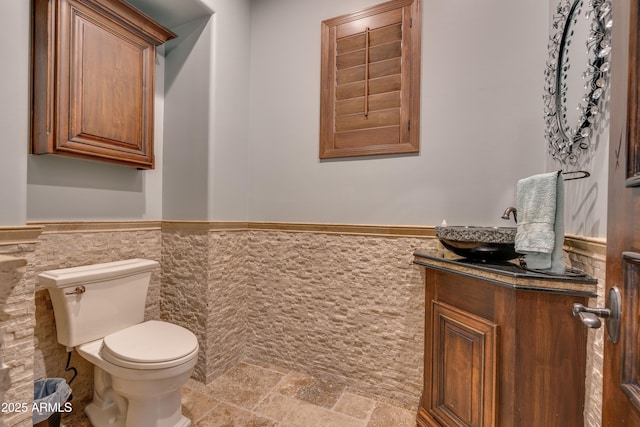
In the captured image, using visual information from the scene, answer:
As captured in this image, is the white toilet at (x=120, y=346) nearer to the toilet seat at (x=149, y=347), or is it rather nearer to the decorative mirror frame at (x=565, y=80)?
the toilet seat at (x=149, y=347)

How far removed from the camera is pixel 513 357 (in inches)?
40.4

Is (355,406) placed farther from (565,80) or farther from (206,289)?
(565,80)

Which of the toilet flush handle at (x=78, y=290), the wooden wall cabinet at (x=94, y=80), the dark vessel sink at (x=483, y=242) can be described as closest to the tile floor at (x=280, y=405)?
the toilet flush handle at (x=78, y=290)

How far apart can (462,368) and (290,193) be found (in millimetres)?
1491

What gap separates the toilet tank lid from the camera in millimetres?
1407

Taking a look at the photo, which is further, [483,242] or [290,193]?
[290,193]

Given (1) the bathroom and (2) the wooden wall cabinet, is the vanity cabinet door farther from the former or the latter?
(2) the wooden wall cabinet

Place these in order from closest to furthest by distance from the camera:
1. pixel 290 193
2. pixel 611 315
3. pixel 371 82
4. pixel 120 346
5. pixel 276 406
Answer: pixel 611 315 < pixel 120 346 < pixel 276 406 < pixel 371 82 < pixel 290 193

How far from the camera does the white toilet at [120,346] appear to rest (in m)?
1.34

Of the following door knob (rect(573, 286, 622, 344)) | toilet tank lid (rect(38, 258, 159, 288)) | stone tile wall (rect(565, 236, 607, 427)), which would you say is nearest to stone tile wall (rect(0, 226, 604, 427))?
toilet tank lid (rect(38, 258, 159, 288))

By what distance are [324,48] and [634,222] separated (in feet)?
6.56

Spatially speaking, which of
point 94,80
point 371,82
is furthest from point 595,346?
point 94,80

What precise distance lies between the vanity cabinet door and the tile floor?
436 mm

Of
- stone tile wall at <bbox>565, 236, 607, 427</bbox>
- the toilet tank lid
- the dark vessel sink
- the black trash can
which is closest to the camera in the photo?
stone tile wall at <bbox>565, 236, 607, 427</bbox>
